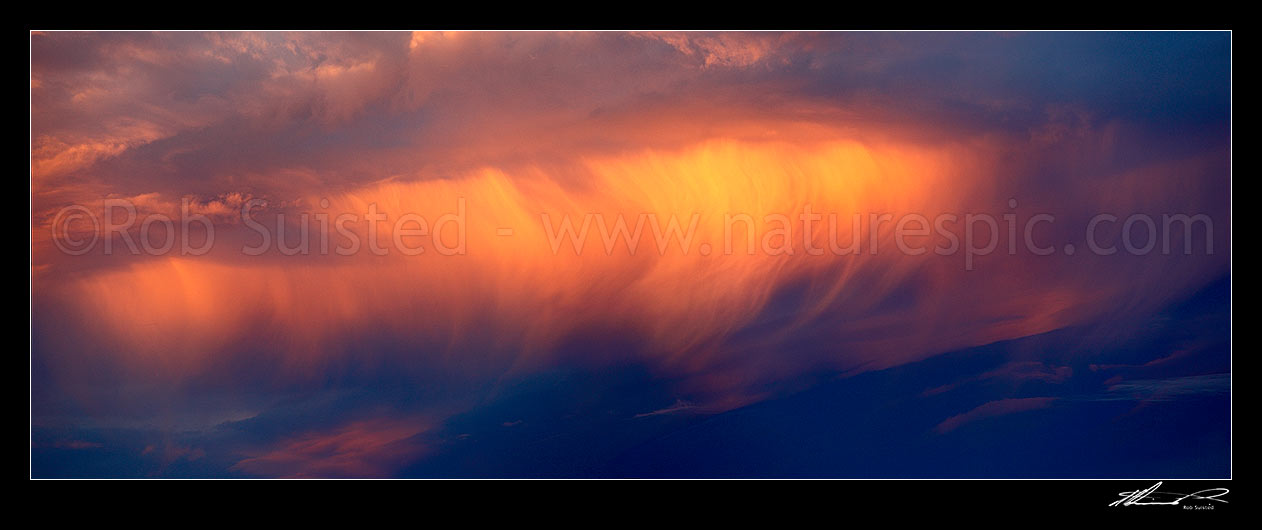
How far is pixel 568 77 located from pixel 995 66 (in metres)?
2.02

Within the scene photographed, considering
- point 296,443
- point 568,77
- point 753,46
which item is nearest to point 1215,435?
point 753,46

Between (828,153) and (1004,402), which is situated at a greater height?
(828,153)

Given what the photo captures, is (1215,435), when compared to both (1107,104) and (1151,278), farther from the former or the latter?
(1107,104)

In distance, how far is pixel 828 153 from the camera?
332 centimetres

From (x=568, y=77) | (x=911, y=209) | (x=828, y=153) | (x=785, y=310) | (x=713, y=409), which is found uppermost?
(x=568, y=77)

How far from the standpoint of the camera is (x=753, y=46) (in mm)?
3289
